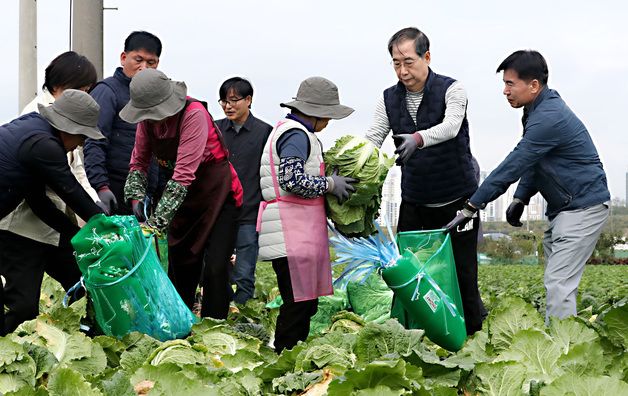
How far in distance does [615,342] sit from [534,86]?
7.26 feet

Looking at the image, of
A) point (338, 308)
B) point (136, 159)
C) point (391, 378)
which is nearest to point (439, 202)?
point (338, 308)

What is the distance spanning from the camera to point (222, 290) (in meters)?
5.08

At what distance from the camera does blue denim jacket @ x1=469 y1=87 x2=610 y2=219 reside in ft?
15.4

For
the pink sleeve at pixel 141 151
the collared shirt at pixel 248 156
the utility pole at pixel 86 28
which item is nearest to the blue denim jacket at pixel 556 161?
the pink sleeve at pixel 141 151

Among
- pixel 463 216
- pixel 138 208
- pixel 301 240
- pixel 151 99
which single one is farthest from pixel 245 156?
pixel 463 216

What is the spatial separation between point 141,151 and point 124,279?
1159 mm

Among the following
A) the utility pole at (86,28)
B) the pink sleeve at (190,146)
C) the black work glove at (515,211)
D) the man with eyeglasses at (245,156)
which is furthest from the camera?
the utility pole at (86,28)

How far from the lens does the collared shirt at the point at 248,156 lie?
6.92m

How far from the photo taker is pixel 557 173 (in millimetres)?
4832

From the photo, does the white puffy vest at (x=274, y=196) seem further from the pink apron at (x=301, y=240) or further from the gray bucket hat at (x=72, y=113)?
the gray bucket hat at (x=72, y=113)

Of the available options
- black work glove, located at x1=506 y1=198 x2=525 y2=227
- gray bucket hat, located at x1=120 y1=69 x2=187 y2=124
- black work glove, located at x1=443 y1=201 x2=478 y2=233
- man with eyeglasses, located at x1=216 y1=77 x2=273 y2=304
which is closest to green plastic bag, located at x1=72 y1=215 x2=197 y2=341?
gray bucket hat, located at x1=120 y1=69 x2=187 y2=124

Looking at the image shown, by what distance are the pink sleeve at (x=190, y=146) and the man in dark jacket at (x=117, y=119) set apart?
2.70 feet

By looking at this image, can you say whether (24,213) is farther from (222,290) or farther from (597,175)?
(597,175)

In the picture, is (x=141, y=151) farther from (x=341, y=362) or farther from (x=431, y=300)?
(x=341, y=362)
